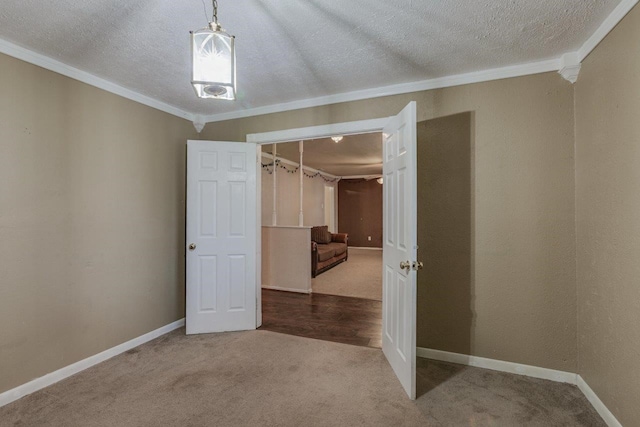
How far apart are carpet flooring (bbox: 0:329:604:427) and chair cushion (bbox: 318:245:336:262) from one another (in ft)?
11.4

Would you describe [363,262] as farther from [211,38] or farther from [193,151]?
[211,38]

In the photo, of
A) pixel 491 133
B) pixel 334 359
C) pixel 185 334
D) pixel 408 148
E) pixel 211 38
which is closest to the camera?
pixel 211 38

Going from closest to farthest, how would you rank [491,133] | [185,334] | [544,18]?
[544,18] < [491,133] < [185,334]

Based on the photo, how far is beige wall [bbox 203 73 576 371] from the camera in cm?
230

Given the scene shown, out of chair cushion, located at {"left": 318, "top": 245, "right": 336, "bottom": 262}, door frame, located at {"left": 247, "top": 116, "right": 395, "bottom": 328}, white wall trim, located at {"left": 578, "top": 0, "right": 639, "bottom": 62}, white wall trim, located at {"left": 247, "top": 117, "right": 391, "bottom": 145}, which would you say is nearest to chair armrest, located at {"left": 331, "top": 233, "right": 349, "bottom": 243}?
chair cushion, located at {"left": 318, "top": 245, "right": 336, "bottom": 262}

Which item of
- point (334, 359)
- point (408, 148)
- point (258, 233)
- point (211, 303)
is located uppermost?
point (408, 148)

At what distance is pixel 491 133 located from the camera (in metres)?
2.49

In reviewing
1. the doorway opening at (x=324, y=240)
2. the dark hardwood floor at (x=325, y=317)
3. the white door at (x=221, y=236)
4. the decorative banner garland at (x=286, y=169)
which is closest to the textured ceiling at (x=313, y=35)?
the white door at (x=221, y=236)

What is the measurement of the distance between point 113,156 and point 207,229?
108 centimetres

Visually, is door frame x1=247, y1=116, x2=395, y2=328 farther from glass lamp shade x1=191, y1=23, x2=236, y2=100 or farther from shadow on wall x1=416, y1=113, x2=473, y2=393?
glass lamp shade x1=191, y1=23, x2=236, y2=100

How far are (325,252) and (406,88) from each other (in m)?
4.25

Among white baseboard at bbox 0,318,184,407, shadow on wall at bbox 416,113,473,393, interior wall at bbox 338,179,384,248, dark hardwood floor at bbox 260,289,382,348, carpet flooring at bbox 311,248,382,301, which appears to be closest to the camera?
white baseboard at bbox 0,318,184,407

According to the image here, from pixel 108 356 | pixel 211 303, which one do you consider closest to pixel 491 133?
pixel 211 303

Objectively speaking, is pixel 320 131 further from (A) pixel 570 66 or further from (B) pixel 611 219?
(B) pixel 611 219
